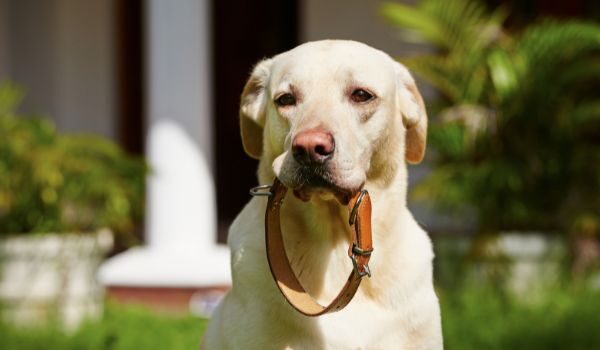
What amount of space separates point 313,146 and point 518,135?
4018 mm

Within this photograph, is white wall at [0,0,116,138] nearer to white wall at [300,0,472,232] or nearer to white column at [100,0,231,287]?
white wall at [300,0,472,232]

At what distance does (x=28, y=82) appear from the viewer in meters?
8.98

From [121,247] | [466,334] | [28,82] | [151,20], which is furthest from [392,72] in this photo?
[28,82]

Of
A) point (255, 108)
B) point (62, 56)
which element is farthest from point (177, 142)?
point (255, 108)

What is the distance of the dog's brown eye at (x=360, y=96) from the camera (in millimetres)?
2420

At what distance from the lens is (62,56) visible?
8.79 meters

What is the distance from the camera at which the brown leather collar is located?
2332 mm

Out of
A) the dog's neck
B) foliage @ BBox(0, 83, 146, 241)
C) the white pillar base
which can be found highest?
the dog's neck

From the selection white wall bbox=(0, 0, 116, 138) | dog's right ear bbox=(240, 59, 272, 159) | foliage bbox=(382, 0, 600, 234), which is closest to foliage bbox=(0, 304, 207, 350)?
foliage bbox=(382, 0, 600, 234)

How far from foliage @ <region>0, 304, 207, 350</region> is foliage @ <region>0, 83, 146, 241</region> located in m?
0.60

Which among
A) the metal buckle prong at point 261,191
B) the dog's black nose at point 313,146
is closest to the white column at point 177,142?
the metal buckle prong at point 261,191

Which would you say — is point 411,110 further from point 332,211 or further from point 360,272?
point 360,272

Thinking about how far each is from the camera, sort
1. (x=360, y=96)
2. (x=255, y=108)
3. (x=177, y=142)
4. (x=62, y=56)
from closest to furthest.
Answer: (x=360, y=96), (x=255, y=108), (x=177, y=142), (x=62, y=56)

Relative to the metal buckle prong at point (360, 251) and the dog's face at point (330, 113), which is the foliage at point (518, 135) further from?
the metal buckle prong at point (360, 251)
